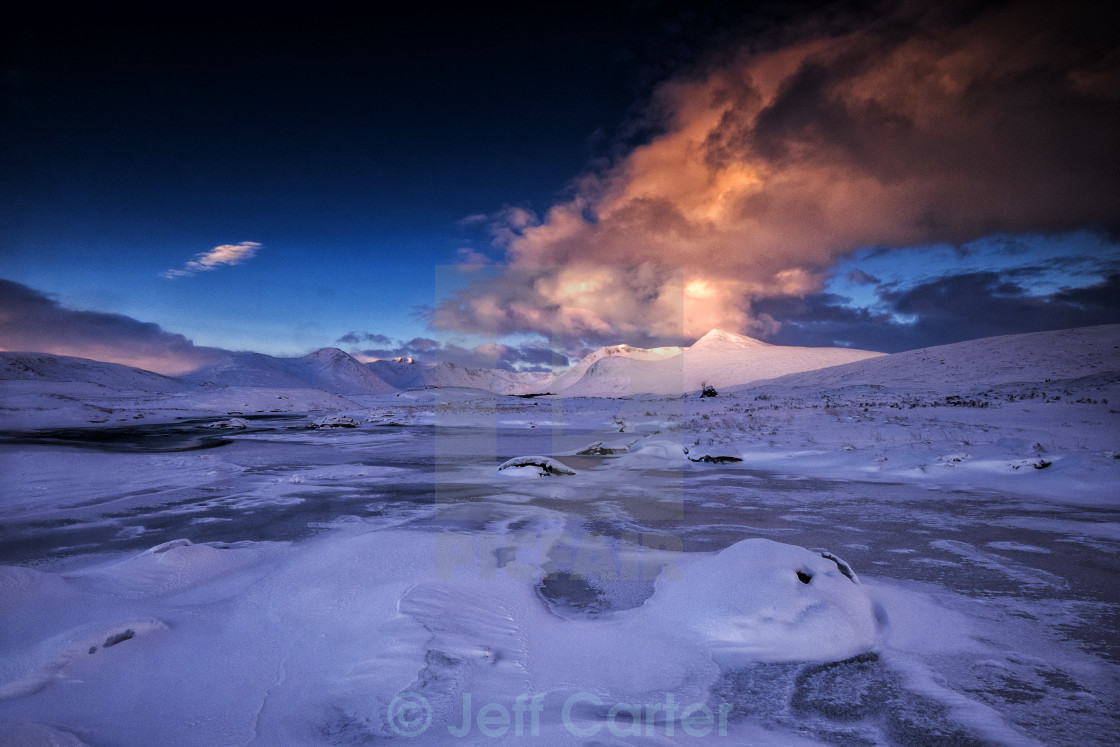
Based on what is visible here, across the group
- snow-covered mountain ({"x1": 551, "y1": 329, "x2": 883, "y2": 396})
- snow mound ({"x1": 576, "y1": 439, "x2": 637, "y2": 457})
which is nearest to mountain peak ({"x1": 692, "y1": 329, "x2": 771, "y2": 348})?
snow-covered mountain ({"x1": 551, "y1": 329, "x2": 883, "y2": 396})

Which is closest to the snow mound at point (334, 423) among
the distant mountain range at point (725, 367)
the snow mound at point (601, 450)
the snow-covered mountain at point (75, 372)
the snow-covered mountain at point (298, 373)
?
the snow mound at point (601, 450)

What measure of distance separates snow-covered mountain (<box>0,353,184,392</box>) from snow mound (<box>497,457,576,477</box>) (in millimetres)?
61489

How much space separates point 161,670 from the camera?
81.9 inches

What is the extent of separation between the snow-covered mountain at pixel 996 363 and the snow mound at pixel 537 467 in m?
31.1

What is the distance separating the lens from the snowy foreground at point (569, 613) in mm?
1843

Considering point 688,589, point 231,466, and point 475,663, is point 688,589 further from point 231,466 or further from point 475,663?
point 231,466

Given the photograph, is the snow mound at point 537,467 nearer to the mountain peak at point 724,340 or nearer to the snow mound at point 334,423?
the snow mound at point 334,423

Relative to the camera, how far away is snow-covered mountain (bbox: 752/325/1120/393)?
30.2m

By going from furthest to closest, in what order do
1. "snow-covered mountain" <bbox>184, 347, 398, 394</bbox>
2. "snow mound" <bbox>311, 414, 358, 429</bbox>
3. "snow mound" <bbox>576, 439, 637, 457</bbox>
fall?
"snow-covered mountain" <bbox>184, 347, 398, 394</bbox>
"snow mound" <bbox>311, 414, 358, 429</bbox>
"snow mound" <bbox>576, 439, 637, 457</bbox>

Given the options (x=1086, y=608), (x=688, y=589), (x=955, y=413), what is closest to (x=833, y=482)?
(x=1086, y=608)

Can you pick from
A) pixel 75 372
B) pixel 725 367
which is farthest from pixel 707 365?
pixel 75 372

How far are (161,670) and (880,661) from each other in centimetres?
346

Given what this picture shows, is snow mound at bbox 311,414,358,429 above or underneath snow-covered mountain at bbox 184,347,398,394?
underneath

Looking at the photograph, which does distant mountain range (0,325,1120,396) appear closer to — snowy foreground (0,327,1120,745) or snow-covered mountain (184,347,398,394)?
snow-covered mountain (184,347,398,394)
